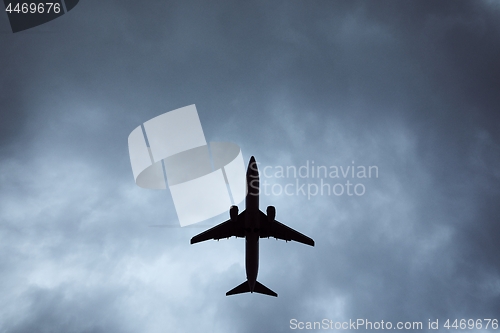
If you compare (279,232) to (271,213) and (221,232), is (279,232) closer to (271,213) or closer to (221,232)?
(271,213)

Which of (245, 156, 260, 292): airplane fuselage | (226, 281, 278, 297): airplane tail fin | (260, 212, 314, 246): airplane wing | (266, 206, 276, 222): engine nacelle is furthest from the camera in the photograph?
(226, 281, 278, 297): airplane tail fin

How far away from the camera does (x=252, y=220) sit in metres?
48.8

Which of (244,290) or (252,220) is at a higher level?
(252,220)

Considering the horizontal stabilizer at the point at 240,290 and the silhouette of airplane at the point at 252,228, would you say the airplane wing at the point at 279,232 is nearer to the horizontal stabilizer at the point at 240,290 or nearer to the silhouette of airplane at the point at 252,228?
the silhouette of airplane at the point at 252,228

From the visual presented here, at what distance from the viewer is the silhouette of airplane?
46.7 metres

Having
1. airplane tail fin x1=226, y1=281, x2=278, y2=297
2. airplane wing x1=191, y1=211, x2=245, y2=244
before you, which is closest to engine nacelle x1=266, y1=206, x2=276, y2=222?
airplane wing x1=191, y1=211, x2=245, y2=244

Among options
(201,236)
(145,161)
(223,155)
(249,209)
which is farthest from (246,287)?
(145,161)

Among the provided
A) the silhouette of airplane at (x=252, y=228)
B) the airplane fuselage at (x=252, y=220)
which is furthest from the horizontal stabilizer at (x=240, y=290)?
the airplane fuselage at (x=252, y=220)

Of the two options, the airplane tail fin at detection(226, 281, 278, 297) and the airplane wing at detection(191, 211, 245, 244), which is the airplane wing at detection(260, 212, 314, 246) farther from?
the airplane tail fin at detection(226, 281, 278, 297)

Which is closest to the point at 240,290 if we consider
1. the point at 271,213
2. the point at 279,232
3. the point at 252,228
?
the point at 279,232

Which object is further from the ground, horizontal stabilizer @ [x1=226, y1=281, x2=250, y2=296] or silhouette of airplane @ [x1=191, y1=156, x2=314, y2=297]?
silhouette of airplane @ [x1=191, y1=156, x2=314, y2=297]

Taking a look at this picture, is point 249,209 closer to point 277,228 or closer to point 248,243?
point 248,243

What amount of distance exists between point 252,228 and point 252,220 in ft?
6.70

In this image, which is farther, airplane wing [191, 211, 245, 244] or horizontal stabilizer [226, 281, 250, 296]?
horizontal stabilizer [226, 281, 250, 296]
